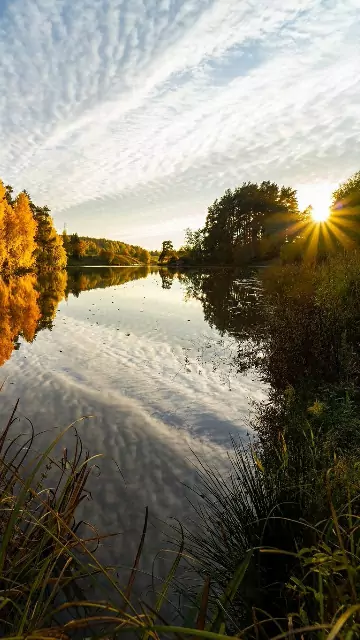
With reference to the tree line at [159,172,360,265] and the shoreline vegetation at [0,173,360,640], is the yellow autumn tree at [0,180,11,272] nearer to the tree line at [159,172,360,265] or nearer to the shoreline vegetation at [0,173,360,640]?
the shoreline vegetation at [0,173,360,640]

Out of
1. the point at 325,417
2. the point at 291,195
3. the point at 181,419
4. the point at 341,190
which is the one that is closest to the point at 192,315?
the point at 181,419

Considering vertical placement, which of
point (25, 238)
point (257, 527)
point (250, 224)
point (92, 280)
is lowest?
point (257, 527)

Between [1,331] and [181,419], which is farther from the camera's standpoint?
[1,331]

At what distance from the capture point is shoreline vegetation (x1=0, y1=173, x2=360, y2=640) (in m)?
1.76

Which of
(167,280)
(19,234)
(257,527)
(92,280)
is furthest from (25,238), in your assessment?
(257,527)

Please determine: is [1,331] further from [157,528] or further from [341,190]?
[341,190]

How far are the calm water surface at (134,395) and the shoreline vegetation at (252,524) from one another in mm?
379

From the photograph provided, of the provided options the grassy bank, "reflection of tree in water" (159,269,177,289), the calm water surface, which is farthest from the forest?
the grassy bank

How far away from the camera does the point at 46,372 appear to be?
11.1 meters

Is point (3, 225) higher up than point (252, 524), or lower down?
higher up

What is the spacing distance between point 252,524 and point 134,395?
19.9ft

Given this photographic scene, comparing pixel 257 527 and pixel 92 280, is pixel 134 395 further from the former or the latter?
pixel 92 280

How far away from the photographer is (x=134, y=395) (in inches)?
371

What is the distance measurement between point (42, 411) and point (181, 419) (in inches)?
125
